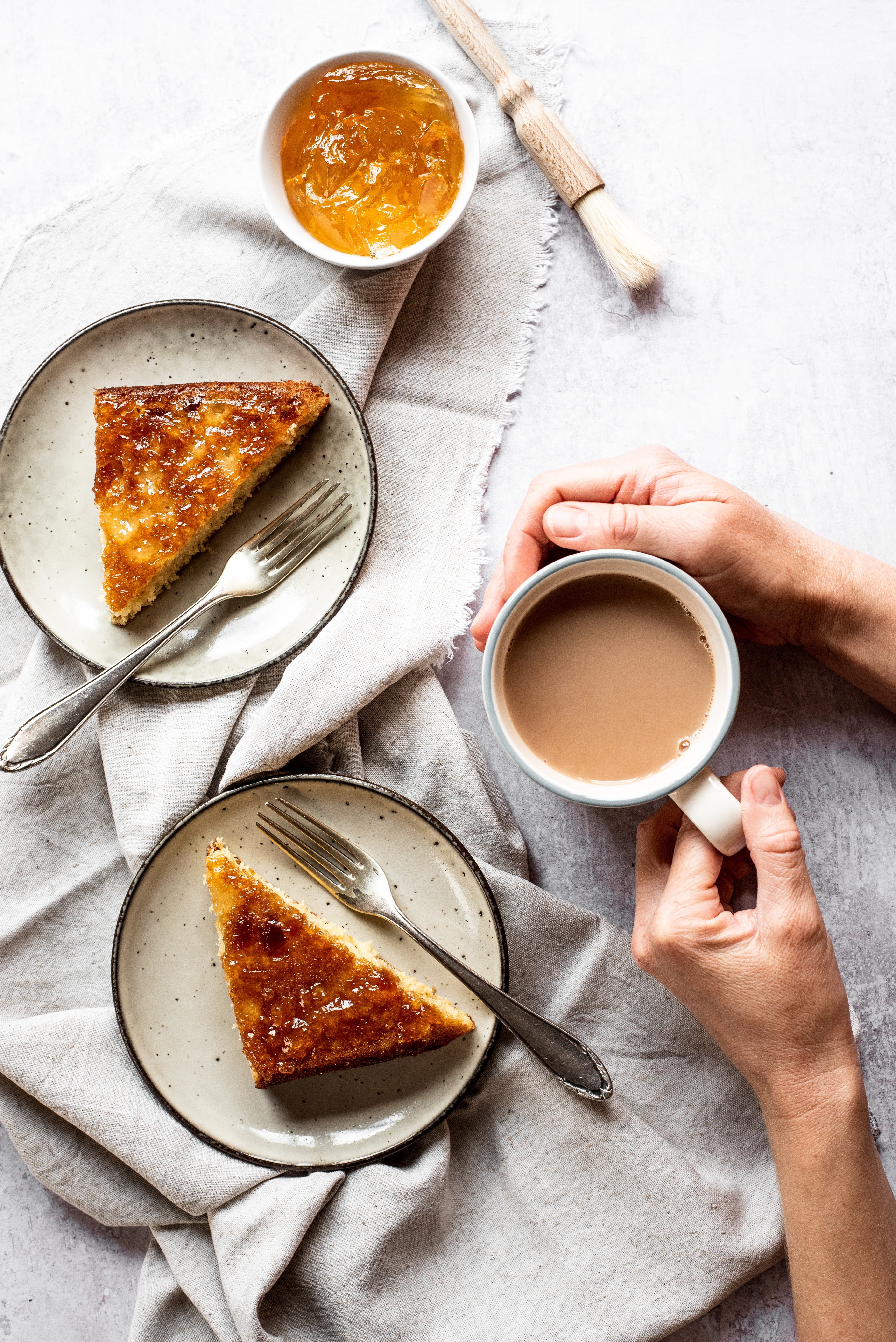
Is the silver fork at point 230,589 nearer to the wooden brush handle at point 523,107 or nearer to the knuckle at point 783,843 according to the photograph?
the wooden brush handle at point 523,107

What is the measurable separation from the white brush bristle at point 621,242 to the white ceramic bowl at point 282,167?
1.06 ft

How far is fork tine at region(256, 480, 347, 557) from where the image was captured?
89.1 inches

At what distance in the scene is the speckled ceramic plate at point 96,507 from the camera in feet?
7.38

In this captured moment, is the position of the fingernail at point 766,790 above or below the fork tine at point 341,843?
below

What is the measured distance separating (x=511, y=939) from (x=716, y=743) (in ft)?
2.50

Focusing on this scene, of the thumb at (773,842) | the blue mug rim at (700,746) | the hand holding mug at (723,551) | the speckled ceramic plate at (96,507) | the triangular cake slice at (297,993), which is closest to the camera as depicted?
the blue mug rim at (700,746)

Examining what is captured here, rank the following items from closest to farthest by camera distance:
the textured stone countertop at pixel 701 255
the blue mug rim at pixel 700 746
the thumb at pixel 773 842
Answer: the blue mug rim at pixel 700 746, the thumb at pixel 773 842, the textured stone countertop at pixel 701 255

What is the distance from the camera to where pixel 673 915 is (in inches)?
78.5

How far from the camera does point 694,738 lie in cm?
192

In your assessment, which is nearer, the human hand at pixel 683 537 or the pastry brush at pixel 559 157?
the human hand at pixel 683 537

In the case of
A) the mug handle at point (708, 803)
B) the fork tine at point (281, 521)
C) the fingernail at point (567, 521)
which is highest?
the fork tine at point (281, 521)

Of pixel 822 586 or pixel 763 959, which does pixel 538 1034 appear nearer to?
pixel 763 959

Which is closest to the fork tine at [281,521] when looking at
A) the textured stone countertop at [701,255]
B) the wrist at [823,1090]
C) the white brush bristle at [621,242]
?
the textured stone countertop at [701,255]

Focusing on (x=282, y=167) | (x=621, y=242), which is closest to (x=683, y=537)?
(x=621, y=242)
